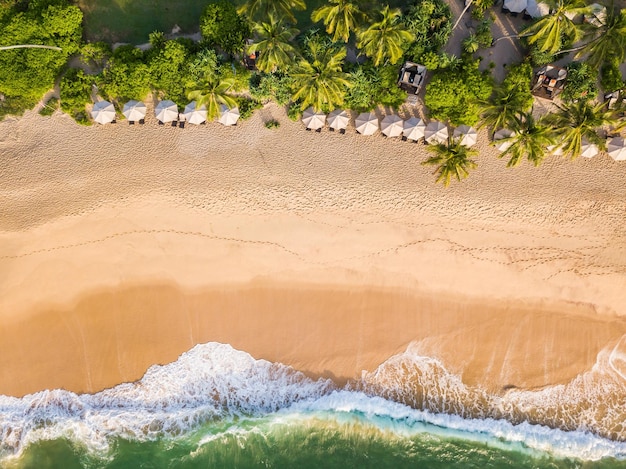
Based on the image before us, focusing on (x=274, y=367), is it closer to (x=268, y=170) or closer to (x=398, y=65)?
(x=268, y=170)

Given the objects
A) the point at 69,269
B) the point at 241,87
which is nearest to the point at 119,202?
the point at 69,269

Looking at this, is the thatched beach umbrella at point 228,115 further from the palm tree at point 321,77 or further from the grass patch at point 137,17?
the grass patch at point 137,17

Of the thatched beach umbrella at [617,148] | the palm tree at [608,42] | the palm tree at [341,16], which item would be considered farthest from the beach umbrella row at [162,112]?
the thatched beach umbrella at [617,148]

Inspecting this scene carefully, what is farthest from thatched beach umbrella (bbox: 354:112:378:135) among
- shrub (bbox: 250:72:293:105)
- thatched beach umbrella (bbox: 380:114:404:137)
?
shrub (bbox: 250:72:293:105)

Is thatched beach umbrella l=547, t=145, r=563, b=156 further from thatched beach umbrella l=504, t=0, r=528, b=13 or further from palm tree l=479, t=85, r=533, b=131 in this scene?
thatched beach umbrella l=504, t=0, r=528, b=13

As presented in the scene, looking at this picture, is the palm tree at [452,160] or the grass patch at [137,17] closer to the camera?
the palm tree at [452,160]

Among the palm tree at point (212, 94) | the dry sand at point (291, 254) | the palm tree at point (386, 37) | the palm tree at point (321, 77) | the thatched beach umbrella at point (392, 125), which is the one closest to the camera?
the palm tree at point (386, 37)
